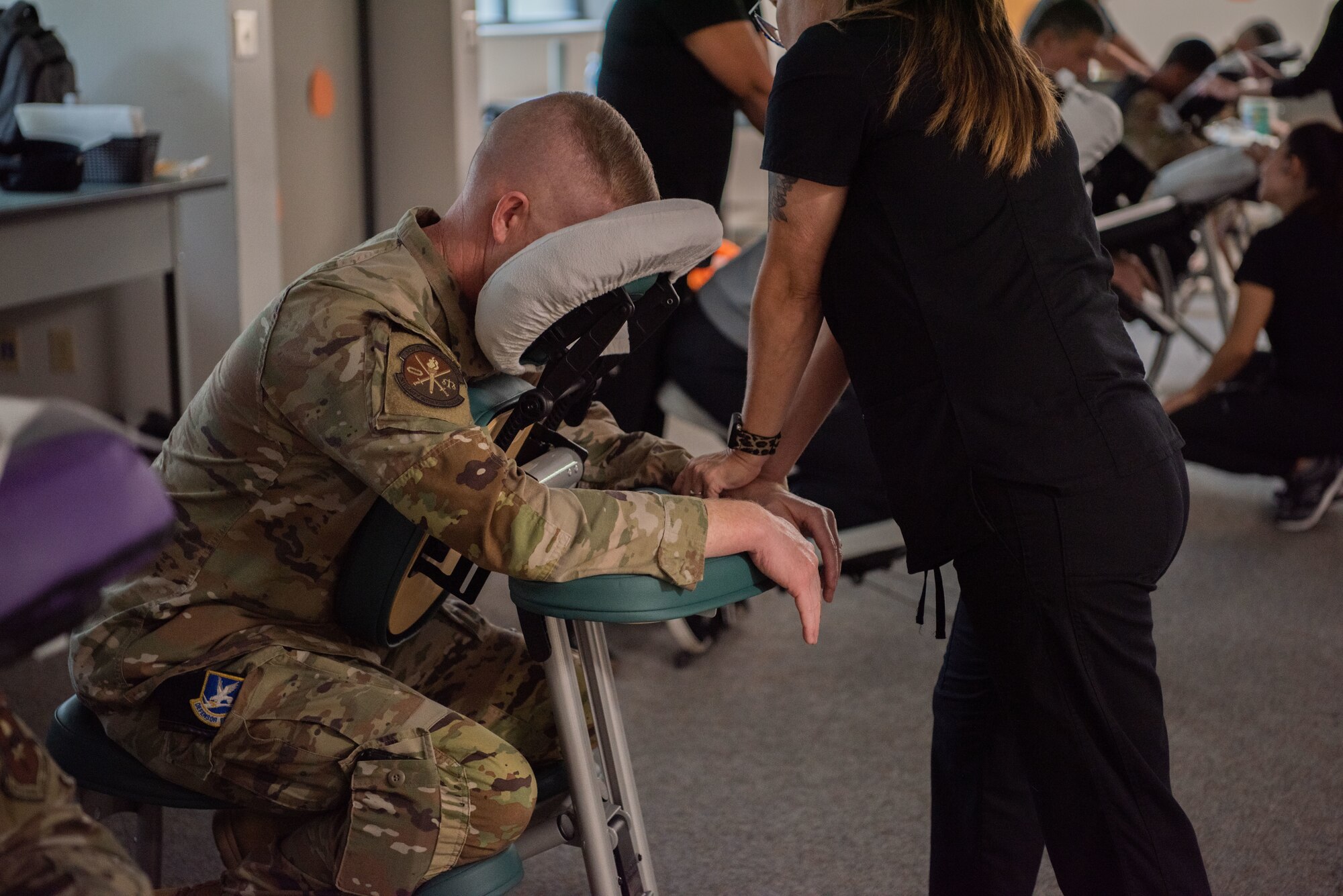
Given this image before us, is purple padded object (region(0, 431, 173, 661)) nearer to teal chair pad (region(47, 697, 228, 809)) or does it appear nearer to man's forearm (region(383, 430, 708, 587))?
man's forearm (region(383, 430, 708, 587))

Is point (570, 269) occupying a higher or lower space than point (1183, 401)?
higher

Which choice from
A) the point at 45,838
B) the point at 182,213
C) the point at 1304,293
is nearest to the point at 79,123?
the point at 182,213

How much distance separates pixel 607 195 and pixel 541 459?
27 cm

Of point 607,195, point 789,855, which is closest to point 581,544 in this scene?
point 607,195

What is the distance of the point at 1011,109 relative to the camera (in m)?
1.13

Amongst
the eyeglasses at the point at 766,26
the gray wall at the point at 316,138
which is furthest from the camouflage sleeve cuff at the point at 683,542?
the gray wall at the point at 316,138

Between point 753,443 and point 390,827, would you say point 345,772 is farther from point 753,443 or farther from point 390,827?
point 753,443

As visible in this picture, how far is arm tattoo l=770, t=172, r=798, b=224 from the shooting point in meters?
1.18

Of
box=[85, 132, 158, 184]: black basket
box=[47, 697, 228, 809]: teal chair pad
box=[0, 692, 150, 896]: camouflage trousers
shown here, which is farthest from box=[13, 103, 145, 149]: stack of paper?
box=[0, 692, 150, 896]: camouflage trousers

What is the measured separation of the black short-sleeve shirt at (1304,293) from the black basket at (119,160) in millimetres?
2792

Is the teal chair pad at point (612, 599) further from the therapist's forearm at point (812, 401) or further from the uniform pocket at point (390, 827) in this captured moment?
the therapist's forearm at point (812, 401)

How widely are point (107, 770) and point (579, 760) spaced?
0.45 m

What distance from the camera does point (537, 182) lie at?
1207mm

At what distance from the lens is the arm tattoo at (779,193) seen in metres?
1.18
